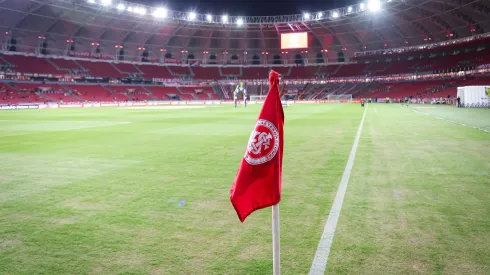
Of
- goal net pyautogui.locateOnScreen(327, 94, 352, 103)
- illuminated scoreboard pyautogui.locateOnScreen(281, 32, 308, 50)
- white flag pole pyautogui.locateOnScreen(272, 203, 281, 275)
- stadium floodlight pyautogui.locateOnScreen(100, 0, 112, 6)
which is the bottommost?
white flag pole pyautogui.locateOnScreen(272, 203, 281, 275)

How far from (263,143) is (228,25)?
3140 inches

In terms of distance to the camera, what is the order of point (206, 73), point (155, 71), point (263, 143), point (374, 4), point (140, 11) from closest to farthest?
1. point (263, 143)
2. point (374, 4)
3. point (140, 11)
4. point (155, 71)
5. point (206, 73)

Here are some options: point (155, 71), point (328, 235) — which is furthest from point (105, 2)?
point (328, 235)

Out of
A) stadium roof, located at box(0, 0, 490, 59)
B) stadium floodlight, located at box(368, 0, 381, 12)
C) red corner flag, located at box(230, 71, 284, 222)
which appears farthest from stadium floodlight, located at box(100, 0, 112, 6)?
red corner flag, located at box(230, 71, 284, 222)

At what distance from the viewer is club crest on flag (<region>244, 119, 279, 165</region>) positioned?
8.86ft

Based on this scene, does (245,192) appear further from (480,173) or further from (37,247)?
(480,173)

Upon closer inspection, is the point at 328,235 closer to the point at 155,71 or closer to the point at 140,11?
the point at 140,11

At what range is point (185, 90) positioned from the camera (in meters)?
87.4

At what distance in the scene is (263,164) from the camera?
8.98 ft

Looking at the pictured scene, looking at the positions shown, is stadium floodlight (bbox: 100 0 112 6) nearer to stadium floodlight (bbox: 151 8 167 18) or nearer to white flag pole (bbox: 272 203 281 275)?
stadium floodlight (bbox: 151 8 167 18)

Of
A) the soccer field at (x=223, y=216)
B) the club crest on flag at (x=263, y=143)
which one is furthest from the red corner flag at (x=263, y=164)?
the soccer field at (x=223, y=216)

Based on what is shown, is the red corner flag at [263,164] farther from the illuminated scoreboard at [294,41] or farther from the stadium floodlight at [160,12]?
the illuminated scoreboard at [294,41]

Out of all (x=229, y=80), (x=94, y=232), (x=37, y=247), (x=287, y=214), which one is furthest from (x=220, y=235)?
(x=229, y=80)

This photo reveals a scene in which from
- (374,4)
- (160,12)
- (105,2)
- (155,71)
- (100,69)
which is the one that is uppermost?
(160,12)
